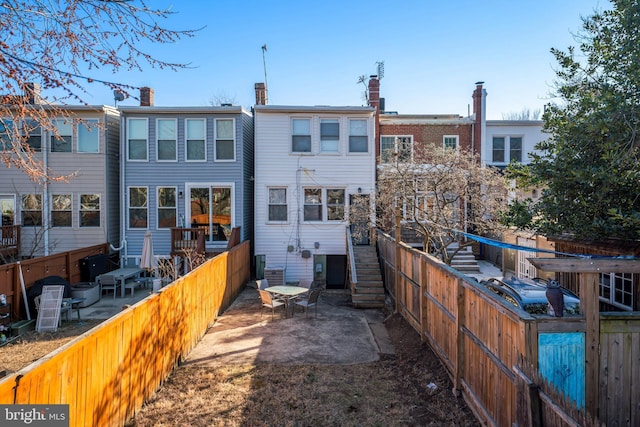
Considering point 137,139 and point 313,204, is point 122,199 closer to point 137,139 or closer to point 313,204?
point 137,139

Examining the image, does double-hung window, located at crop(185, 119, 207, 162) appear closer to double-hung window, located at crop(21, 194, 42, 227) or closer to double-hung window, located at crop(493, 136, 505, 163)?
double-hung window, located at crop(21, 194, 42, 227)

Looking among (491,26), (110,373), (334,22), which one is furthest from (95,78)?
(491,26)

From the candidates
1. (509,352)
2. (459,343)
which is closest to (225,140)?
(459,343)

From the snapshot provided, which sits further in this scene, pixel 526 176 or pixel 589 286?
pixel 526 176

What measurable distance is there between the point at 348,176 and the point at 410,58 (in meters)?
5.13

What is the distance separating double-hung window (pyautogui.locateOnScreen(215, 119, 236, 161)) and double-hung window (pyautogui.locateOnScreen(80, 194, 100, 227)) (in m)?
5.52

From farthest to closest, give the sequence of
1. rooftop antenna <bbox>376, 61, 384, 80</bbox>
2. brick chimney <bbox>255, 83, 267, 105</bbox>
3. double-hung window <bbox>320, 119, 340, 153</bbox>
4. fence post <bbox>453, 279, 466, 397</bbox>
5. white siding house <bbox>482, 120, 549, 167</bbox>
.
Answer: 1. white siding house <bbox>482, 120, 549, 167</bbox>
2. rooftop antenna <bbox>376, 61, 384, 80</bbox>
3. brick chimney <bbox>255, 83, 267, 105</bbox>
4. double-hung window <bbox>320, 119, 340, 153</bbox>
5. fence post <bbox>453, 279, 466, 397</bbox>

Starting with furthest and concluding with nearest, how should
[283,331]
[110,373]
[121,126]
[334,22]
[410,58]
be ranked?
[121,126] → [410,58] → [334,22] → [283,331] → [110,373]

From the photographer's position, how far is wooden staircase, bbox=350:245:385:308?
12375 mm

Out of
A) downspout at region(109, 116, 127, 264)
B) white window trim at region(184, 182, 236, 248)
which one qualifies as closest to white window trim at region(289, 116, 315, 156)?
white window trim at region(184, 182, 236, 248)

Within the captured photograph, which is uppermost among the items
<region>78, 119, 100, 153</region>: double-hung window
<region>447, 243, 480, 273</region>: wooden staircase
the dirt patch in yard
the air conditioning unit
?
<region>78, 119, 100, 153</region>: double-hung window

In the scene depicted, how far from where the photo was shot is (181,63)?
16.3 feet

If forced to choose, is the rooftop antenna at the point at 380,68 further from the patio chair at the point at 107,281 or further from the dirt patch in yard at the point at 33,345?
the dirt patch in yard at the point at 33,345

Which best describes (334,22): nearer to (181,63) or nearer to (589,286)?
(181,63)
